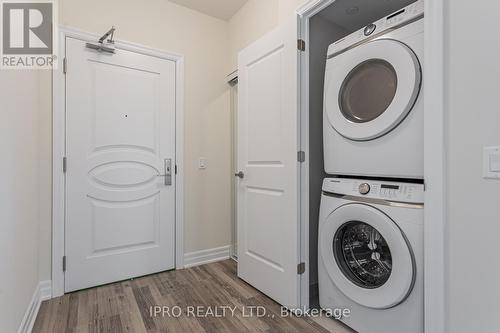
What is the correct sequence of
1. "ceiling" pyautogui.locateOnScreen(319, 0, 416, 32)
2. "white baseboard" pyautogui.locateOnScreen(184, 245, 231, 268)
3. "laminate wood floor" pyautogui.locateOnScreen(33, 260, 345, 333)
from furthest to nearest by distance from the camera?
"white baseboard" pyautogui.locateOnScreen(184, 245, 231, 268)
"ceiling" pyautogui.locateOnScreen(319, 0, 416, 32)
"laminate wood floor" pyautogui.locateOnScreen(33, 260, 345, 333)

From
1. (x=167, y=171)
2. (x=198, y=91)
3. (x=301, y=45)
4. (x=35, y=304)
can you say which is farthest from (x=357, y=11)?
(x=35, y=304)

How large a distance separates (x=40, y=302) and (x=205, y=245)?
134 cm

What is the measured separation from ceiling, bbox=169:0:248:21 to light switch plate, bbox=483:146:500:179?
2.38 m

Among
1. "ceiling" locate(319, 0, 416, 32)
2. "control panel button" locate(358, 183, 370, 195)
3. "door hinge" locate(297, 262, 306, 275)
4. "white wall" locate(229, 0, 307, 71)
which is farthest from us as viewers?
"white wall" locate(229, 0, 307, 71)

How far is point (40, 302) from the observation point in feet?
6.12

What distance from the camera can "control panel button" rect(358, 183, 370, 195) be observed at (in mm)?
1431

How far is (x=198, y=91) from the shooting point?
2654mm

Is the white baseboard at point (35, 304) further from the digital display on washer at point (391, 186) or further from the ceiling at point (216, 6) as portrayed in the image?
the ceiling at point (216, 6)

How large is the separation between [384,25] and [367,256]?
1.30 m

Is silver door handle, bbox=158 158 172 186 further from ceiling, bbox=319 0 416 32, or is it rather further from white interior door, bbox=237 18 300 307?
ceiling, bbox=319 0 416 32

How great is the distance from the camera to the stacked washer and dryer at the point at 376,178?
4.06ft

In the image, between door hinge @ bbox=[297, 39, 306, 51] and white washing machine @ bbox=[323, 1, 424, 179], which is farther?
door hinge @ bbox=[297, 39, 306, 51]

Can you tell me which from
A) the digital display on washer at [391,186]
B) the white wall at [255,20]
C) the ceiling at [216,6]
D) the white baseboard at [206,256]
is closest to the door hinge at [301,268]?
the digital display on washer at [391,186]

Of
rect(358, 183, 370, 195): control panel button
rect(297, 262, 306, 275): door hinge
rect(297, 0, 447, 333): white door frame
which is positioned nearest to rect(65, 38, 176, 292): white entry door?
rect(297, 262, 306, 275): door hinge
